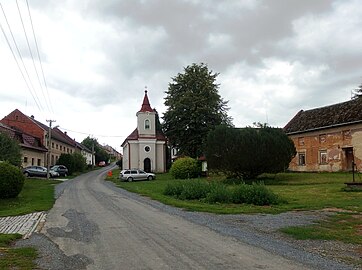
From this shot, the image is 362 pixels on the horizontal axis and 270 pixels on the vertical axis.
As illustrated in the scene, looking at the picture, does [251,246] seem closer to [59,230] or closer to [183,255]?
[183,255]

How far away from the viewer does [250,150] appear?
33.6 meters

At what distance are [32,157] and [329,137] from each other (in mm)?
40780

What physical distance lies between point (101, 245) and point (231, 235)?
3.46 m

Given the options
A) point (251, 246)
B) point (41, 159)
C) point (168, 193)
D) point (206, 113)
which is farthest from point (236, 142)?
point (41, 159)

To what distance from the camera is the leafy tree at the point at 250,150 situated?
3375cm

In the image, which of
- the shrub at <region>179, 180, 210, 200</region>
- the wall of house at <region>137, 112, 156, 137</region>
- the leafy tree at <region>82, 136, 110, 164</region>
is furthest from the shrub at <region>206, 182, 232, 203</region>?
the leafy tree at <region>82, 136, 110, 164</region>

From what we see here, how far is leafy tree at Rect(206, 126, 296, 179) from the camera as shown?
3375 centimetres

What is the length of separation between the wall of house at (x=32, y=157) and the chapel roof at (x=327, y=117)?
35.8 m

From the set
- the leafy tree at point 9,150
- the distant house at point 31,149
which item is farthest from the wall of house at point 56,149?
the leafy tree at point 9,150

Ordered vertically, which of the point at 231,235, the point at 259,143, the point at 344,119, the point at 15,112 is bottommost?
the point at 231,235

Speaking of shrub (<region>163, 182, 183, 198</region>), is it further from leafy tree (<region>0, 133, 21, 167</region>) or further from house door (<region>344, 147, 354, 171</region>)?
house door (<region>344, 147, 354, 171</region>)

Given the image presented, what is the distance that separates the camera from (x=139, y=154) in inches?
2399

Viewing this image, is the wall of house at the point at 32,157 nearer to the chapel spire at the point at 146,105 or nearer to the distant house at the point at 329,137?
the chapel spire at the point at 146,105

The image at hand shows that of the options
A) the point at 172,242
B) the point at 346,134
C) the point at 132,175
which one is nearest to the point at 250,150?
the point at 346,134
